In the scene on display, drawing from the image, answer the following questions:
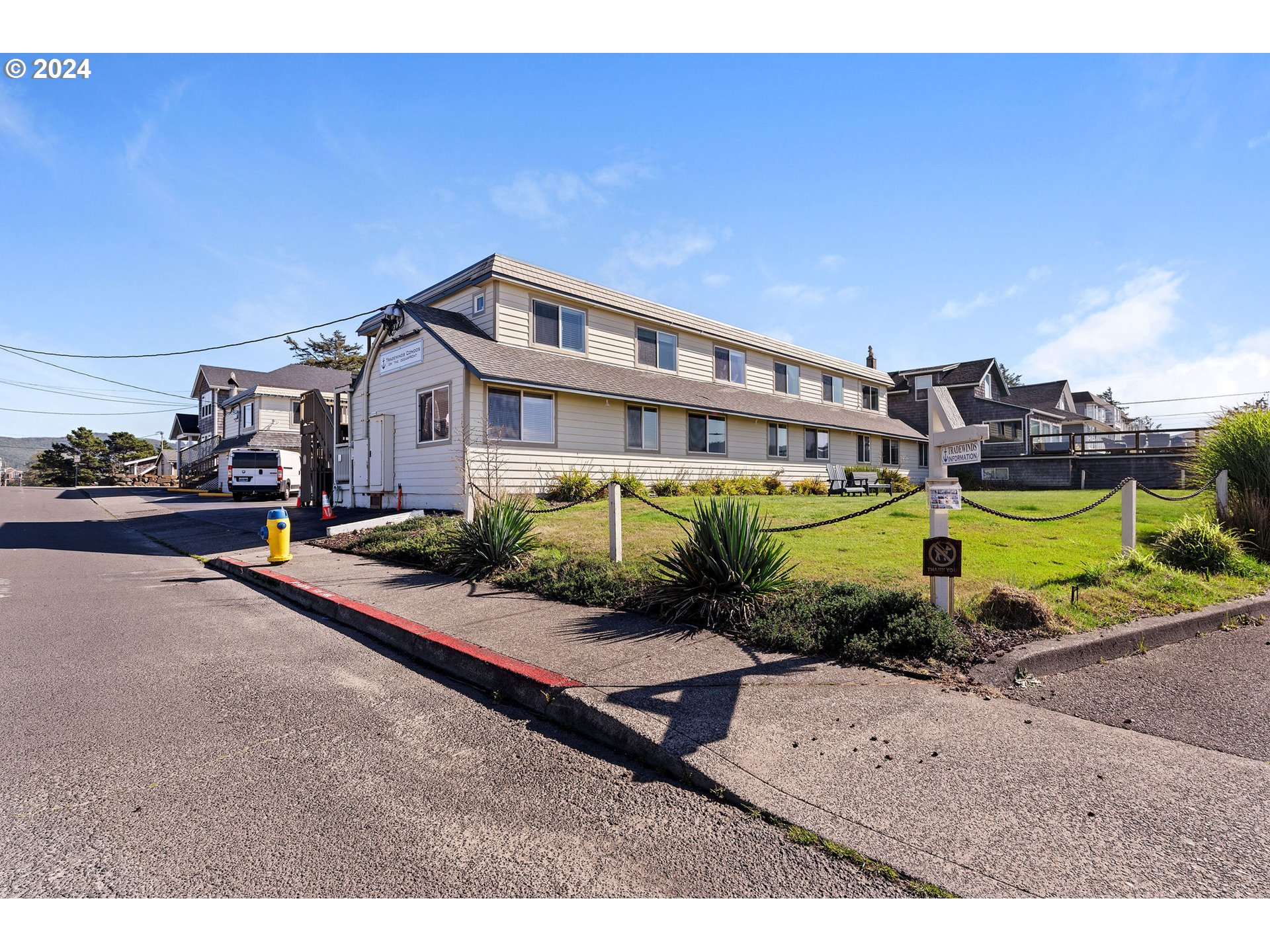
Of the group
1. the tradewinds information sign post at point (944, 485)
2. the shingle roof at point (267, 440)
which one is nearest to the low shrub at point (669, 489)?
the tradewinds information sign post at point (944, 485)

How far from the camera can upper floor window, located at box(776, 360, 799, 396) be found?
86.5 ft

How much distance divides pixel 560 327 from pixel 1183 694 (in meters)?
16.3

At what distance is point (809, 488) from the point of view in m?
23.9

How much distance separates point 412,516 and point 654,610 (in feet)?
29.1

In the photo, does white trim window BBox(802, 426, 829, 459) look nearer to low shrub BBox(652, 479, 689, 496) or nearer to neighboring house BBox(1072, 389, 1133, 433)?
low shrub BBox(652, 479, 689, 496)

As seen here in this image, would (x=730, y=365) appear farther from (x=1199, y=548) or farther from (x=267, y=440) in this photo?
(x=267, y=440)

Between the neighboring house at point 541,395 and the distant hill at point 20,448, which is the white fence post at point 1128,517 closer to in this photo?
the neighboring house at point 541,395

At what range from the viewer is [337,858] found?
2547 mm

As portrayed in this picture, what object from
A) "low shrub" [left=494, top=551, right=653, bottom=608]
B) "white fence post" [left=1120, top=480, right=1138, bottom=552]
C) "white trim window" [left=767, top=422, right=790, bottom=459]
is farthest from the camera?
"white trim window" [left=767, top=422, right=790, bottom=459]

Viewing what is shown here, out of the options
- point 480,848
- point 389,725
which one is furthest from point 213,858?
point 389,725

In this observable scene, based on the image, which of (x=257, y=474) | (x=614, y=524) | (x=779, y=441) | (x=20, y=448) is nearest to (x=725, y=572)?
(x=614, y=524)

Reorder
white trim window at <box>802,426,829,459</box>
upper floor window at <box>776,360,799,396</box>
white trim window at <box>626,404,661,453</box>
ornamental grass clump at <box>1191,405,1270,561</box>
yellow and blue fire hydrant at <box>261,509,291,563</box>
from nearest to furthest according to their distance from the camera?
ornamental grass clump at <box>1191,405,1270,561</box>, yellow and blue fire hydrant at <box>261,509,291,563</box>, white trim window at <box>626,404,661,453</box>, white trim window at <box>802,426,829,459</box>, upper floor window at <box>776,360,799,396</box>

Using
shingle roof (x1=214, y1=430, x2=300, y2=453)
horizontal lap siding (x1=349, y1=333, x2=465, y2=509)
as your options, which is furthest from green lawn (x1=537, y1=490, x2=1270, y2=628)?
shingle roof (x1=214, y1=430, x2=300, y2=453)

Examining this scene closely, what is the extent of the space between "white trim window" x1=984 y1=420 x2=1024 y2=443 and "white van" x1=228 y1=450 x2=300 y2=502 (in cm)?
3760
